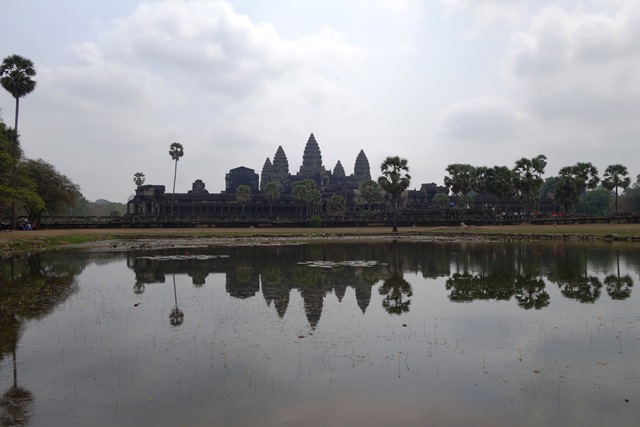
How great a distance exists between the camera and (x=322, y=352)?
10.5 meters

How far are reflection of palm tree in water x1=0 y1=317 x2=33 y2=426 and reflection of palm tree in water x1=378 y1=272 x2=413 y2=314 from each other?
973 centimetres

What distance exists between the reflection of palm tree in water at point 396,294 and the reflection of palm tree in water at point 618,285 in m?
7.13

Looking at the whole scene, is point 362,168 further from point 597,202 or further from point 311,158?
point 597,202

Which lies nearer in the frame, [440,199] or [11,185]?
[11,185]

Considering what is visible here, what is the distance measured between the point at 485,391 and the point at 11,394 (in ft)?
26.4

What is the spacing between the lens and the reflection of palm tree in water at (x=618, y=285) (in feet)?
56.0

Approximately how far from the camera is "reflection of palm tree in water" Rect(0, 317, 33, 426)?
7242mm

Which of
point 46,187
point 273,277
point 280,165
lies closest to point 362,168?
point 280,165

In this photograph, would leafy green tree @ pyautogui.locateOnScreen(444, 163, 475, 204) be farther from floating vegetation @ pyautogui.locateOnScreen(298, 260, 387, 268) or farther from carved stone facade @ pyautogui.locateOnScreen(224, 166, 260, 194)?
carved stone facade @ pyautogui.locateOnScreen(224, 166, 260, 194)

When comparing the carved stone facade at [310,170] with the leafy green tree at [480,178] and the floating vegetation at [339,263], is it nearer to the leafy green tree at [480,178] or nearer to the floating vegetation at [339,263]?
the leafy green tree at [480,178]

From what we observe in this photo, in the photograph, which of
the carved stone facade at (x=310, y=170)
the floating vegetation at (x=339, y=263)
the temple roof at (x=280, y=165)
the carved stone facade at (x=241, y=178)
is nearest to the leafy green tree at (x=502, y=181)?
the floating vegetation at (x=339, y=263)

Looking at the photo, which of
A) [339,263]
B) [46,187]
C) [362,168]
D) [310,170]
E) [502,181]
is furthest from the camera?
[362,168]

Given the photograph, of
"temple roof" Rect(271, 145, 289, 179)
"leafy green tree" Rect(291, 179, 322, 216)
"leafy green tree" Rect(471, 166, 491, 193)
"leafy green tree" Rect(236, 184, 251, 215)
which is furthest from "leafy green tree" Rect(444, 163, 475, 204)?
"temple roof" Rect(271, 145, 289, 179)

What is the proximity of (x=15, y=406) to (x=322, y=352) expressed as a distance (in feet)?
18.6
